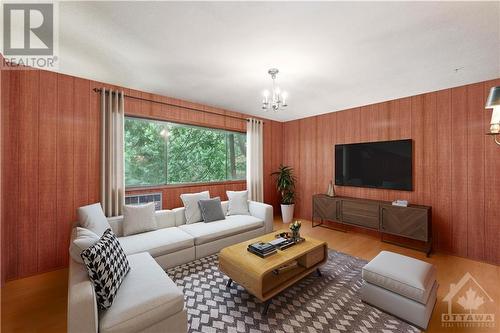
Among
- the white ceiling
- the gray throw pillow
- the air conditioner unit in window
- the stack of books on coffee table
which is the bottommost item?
the stack of books on coffee table

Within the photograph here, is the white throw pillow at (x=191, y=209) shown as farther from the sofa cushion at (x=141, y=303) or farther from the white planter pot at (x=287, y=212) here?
the white planter pot at (x=287, y=212)

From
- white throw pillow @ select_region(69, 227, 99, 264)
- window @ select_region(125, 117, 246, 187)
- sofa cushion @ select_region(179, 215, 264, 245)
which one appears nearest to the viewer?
white throw pillow @ select_region(69, 227, 99, 264)

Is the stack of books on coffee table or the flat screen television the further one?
the flat screen television

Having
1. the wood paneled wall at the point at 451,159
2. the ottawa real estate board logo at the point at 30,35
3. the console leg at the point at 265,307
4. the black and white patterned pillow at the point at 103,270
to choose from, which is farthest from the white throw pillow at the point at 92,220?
the wood paneled wall at the point at 451,159

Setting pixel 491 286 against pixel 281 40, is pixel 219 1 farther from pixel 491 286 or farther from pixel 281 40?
pixel 491 286

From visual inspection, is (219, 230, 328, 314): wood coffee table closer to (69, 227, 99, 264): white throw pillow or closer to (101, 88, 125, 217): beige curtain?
(69, 227, 99, 264): white throw pillow

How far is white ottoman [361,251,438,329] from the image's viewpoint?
178cm

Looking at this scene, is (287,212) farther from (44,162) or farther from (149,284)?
(44,162)

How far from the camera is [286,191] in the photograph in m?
5.19

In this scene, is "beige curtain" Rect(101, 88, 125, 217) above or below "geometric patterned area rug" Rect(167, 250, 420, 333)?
above

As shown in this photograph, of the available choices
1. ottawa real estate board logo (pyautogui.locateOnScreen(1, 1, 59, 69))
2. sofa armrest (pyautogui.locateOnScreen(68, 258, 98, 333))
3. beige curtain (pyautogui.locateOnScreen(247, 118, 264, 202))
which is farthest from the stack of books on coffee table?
ottawa real estate board logo (pyautogui.locateOnScreen(1, 1, 59, 69))

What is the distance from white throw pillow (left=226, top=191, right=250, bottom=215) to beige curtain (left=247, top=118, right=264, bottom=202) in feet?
2.52

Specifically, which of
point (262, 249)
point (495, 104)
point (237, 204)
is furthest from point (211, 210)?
point (495, 104)

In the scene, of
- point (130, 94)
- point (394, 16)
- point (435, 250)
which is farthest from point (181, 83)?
point (435, 250)
